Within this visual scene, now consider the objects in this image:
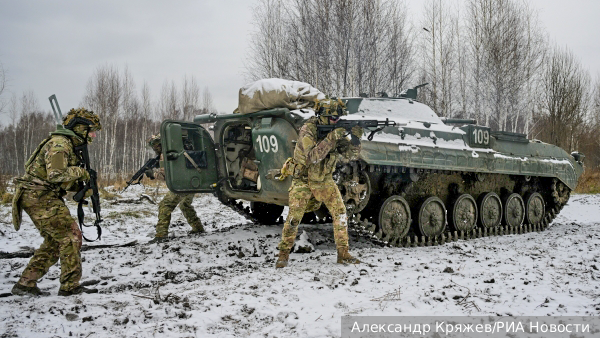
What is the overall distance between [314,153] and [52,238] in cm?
270

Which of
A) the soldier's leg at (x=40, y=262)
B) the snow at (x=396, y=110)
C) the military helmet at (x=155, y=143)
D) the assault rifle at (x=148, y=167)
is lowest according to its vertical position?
the soldier's leg at (x=40, y=262)

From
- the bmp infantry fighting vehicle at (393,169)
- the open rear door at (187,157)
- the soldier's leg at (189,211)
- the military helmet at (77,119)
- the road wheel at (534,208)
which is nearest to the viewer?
the military helmet at (77,119)

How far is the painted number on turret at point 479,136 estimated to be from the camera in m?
8.51

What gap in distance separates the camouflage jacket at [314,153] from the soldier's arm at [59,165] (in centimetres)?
227

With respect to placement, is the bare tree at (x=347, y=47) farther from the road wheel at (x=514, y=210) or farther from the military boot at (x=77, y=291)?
the military boot at (x=77, y=291)

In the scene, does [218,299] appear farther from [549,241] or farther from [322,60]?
[322,60]

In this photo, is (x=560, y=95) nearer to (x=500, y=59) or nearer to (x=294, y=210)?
(x=500, y=59)

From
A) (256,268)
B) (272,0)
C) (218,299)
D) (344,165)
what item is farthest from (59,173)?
(272,0)

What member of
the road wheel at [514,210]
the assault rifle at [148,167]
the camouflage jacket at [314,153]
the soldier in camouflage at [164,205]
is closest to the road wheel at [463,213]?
the road wheel at [514,210]

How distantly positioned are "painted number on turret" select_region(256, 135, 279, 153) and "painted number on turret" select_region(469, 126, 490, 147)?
3594 mm

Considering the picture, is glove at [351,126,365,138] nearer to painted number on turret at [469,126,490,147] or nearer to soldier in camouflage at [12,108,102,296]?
soldier in camouflage at [12,108,102,296]

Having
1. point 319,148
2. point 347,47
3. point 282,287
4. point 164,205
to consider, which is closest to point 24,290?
point 282,287

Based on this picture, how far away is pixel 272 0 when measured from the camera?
2230 cm

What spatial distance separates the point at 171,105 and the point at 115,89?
6692mm
